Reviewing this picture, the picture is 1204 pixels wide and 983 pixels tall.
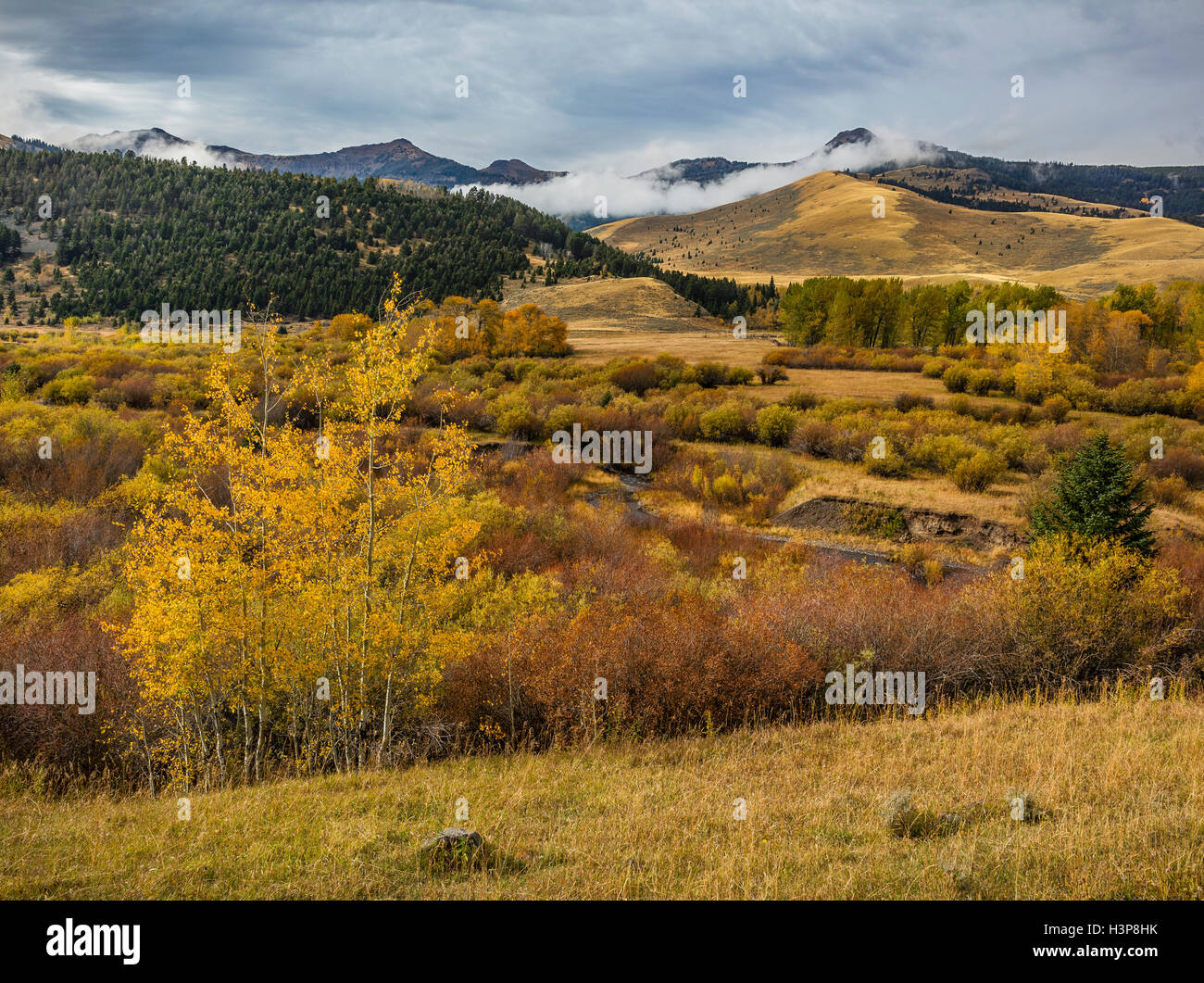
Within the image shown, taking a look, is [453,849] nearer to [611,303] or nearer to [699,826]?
[699,826]

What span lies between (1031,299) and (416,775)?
111244 mm

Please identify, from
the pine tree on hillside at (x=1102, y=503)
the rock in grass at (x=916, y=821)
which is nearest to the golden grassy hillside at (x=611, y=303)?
the pine tree on hillside at (x=1102, y=503)

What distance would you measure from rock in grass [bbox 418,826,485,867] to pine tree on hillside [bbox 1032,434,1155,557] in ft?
72.9

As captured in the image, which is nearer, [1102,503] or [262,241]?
[1102,503]

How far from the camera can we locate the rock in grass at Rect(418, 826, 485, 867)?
8117mm

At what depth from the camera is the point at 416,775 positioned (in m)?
12.5

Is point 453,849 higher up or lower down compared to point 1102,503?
lower down

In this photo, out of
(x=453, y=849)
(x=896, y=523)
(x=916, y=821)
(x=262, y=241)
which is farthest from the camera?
(x=262, y=241)

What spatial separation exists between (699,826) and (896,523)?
3451 cm

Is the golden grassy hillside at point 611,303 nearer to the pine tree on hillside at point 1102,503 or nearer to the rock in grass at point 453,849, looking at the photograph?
the pine tree on hillside at point 1102,503

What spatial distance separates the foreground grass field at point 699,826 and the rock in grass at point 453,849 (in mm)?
215

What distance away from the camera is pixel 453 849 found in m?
8.25

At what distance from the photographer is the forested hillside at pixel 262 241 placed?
392 feet

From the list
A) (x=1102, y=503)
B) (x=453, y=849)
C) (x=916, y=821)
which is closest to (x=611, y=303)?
(x=1102, y=503)
